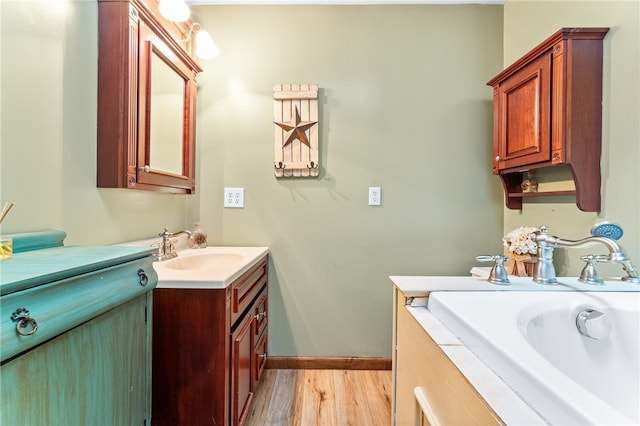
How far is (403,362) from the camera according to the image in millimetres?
1008

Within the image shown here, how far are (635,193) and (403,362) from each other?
1.13 meters

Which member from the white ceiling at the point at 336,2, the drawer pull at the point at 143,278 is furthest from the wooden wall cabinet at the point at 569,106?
the drawer pull at the point at 143,278

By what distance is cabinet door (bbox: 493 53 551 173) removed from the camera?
1325 mm

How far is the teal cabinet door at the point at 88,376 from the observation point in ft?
1.55

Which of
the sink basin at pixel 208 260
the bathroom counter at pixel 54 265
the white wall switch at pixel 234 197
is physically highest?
the white wall switch at pixel 234 197

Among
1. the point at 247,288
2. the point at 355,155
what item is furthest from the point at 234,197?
the point at 355,155

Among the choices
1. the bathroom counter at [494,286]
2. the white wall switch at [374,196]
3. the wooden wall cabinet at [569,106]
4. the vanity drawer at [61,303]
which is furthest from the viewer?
the white wall switch at [374,196]

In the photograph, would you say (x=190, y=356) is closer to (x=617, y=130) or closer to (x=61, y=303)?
(x=61, y=303)

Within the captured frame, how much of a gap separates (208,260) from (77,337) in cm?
103

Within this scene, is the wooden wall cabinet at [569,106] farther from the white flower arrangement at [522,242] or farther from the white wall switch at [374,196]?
the white wall switch at [374,196]

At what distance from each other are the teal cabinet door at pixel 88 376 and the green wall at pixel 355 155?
110 centimetres

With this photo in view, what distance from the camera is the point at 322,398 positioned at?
5.17 feet

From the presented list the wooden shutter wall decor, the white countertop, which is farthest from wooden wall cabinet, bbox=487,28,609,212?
the wooden shutter wall decor

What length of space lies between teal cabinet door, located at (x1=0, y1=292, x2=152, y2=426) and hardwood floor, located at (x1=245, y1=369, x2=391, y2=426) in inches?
32.0
